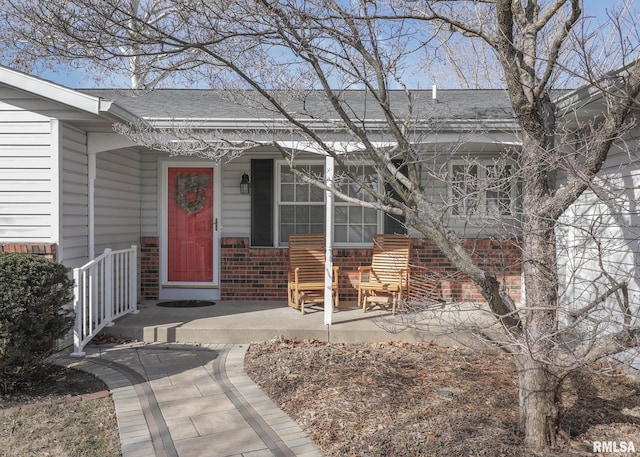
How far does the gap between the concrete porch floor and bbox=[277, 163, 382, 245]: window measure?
5.24 feet

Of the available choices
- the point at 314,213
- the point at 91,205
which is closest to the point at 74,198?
the point at 91,205

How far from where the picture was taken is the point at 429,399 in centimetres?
404

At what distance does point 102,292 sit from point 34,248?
0.91 meters

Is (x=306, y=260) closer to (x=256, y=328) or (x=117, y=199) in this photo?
(x=256, y=328)

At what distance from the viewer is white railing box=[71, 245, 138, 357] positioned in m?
5.27

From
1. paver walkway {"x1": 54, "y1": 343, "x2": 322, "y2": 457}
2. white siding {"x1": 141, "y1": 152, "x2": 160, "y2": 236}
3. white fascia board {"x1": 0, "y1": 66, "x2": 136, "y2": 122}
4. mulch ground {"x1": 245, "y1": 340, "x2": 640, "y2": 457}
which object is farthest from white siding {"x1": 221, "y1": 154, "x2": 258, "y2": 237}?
white fascia board {"x1": 0, "y1": 66, "x2": 136, "y2": 122}

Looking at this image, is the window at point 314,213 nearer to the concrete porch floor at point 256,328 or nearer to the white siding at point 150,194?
the concrete porch floor at point 256,328

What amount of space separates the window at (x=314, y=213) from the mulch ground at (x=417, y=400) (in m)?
2.45

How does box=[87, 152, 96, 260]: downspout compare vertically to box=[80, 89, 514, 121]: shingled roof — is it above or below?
below

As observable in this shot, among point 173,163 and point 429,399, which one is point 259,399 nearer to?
point 429,399

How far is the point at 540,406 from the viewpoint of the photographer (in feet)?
10.7

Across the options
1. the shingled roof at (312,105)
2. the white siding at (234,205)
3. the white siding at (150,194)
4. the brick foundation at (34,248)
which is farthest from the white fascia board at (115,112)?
the white siding at (234,205)

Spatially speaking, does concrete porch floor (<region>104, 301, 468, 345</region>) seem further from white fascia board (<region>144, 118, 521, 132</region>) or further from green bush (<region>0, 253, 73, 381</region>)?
white fascia board (<region>144, 118, 521, 132</region>)

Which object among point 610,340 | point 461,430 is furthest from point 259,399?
point 610,340
